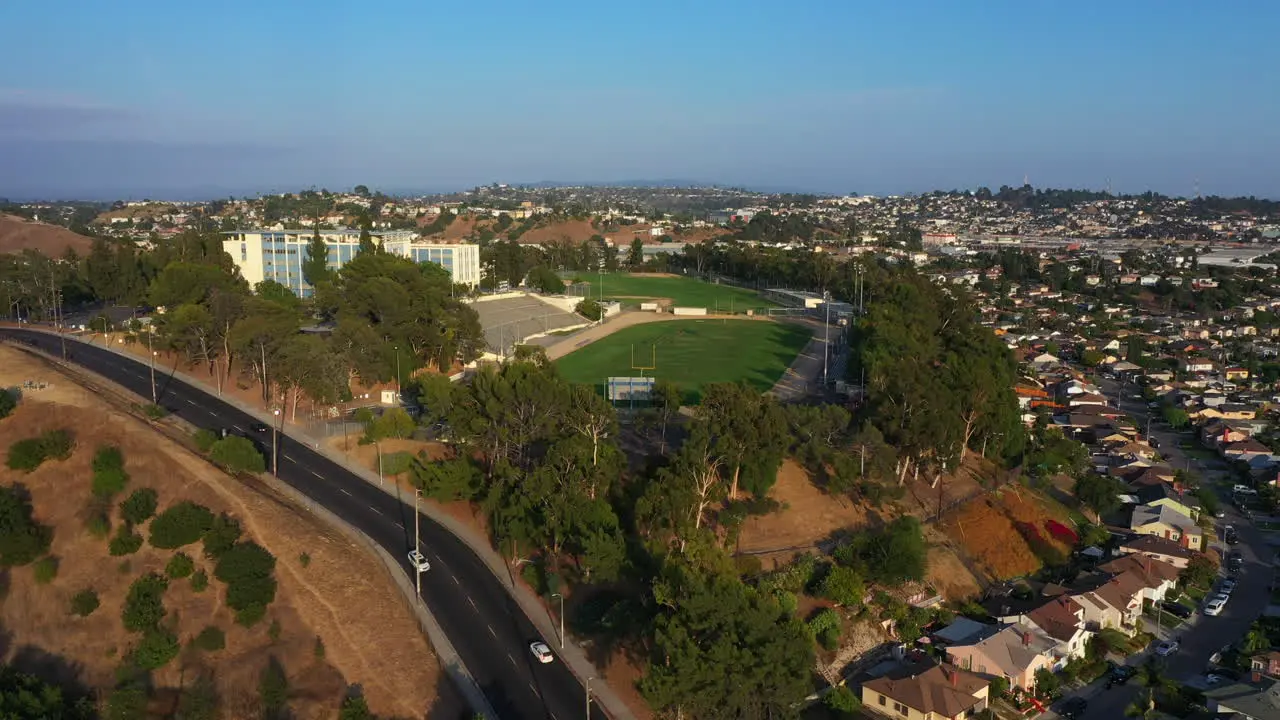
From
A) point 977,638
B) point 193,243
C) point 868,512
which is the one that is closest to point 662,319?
point 193,243

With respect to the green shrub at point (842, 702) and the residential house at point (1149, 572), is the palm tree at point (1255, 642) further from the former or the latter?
the green shrub at point (842, 702)

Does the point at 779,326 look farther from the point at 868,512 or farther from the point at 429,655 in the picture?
the point at 429,655

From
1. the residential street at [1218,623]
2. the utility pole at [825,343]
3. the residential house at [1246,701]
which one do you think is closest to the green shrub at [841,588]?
the residential street at [1218,623]

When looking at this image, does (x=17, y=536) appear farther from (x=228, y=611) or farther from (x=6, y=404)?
(x=6, y=404)

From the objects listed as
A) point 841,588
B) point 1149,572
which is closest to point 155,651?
point 841,588

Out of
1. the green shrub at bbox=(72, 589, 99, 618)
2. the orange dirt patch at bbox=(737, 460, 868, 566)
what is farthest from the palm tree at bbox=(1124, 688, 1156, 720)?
the green shrub at bbox=(72, 589, 99, 618)

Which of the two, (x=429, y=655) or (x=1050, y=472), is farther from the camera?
(x=1050, y=472)
